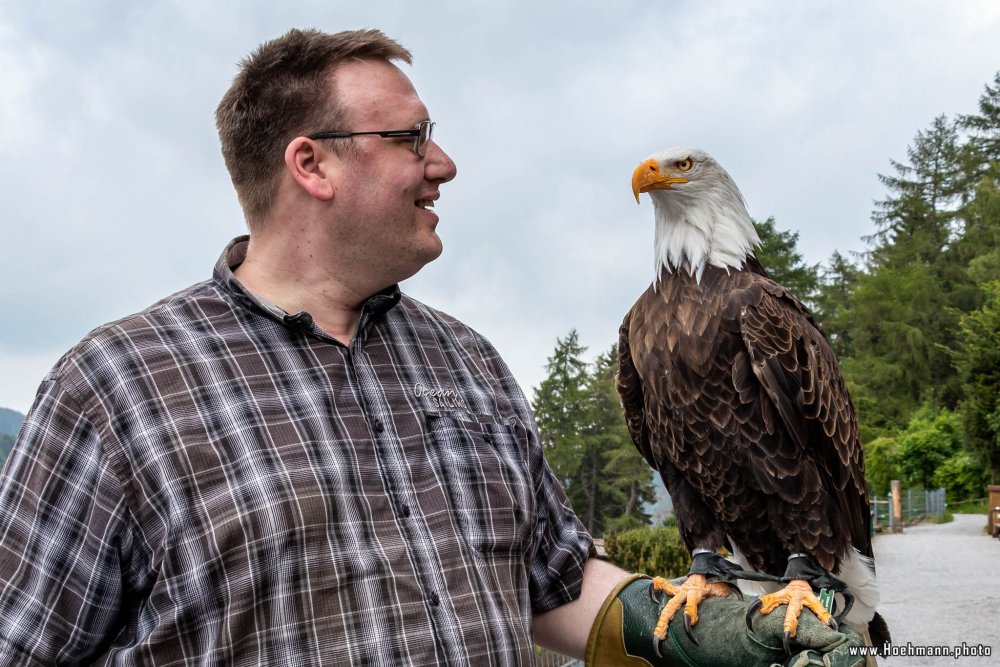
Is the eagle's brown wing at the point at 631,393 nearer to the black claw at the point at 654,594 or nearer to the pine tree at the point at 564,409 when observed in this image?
the black claw at the point at 654,594

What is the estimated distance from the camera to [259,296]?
6.37ft

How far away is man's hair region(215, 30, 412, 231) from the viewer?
1955mm

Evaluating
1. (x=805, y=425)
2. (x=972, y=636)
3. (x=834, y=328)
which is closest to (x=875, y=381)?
(x=834, y=328)

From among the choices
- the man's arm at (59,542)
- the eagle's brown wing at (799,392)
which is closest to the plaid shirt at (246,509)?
the man's arm at (59,542)

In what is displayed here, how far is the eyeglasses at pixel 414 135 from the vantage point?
193 centimetres

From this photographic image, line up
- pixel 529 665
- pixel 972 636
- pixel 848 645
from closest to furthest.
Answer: pixel 529 665
pixel 848 645
pixel 972 636

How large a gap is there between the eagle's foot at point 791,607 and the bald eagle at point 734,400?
20 cm

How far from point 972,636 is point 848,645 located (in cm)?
781

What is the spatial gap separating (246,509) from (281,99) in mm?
885

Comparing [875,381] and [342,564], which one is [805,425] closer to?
[342,564]

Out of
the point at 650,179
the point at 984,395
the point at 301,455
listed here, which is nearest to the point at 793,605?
the point at 301,455

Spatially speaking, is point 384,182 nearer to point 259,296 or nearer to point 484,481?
point 259,296

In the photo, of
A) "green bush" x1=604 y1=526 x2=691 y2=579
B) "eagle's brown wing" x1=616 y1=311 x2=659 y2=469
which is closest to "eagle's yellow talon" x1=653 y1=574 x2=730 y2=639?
"eagle's brown wing" x1=616 y1=311 x2=659 y2=469

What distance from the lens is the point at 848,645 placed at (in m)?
2.03
